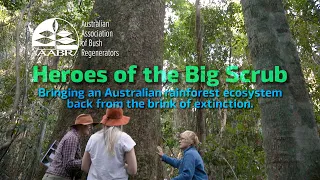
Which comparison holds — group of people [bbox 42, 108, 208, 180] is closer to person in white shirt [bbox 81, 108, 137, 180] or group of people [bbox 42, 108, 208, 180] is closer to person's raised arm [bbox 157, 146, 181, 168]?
person in white shirt [bbox 81, 108, 137, 180]

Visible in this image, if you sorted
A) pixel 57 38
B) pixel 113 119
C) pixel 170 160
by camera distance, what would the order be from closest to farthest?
pixel 113 119
pixel 170 160
pixel 57 38

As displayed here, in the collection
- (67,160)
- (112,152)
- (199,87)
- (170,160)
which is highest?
(199,87)

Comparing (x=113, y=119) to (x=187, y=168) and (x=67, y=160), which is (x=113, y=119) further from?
(x=187, y=168)

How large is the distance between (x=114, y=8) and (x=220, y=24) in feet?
20.6

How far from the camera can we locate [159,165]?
4.05 m

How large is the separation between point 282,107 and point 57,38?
17.2 ft

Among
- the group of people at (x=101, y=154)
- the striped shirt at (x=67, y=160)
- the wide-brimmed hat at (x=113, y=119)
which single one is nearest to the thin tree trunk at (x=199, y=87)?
the group of people at (x=101, y=154)

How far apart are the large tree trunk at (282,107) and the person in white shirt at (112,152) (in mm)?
1070

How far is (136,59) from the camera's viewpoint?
4.13m

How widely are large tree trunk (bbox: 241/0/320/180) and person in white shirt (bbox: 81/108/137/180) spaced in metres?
1.07

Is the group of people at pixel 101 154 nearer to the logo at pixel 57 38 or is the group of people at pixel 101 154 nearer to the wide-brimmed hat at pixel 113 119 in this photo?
the wide-brimmed hat at pixel 113 119

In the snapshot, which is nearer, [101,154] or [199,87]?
[101,154]

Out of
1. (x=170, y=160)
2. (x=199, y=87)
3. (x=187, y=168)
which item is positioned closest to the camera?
(x=187, y=168)

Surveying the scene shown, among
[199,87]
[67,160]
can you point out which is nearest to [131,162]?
[67,160]
